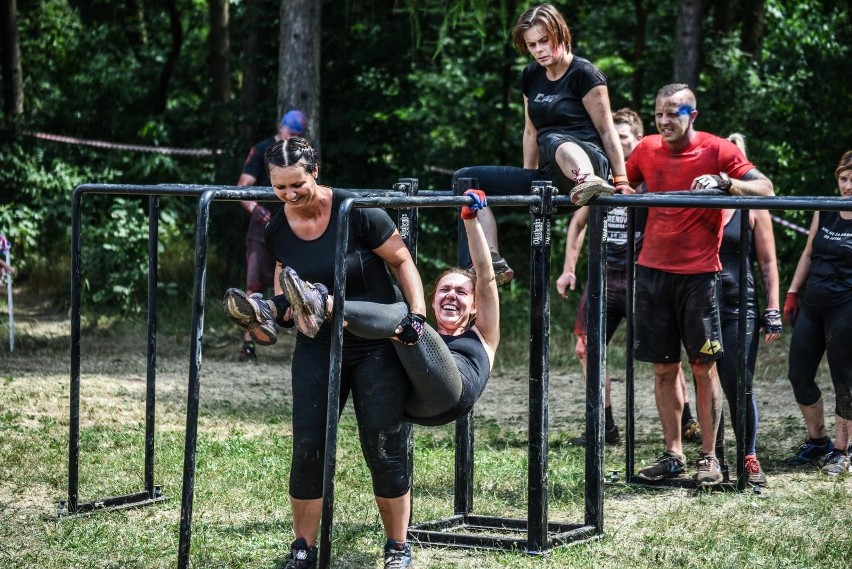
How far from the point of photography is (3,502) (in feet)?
18.1

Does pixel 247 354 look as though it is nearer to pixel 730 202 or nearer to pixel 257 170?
pixel 257 170

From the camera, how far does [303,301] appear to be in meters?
3.54

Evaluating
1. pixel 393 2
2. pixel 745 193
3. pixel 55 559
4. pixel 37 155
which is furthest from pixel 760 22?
pixel 55 559

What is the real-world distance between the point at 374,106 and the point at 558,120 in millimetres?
7691

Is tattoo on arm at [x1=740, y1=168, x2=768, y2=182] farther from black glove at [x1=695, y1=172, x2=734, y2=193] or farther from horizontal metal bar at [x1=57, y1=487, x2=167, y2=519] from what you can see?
horizontal metal bar at [x1=57, y1=487, x2=167, y2=519]

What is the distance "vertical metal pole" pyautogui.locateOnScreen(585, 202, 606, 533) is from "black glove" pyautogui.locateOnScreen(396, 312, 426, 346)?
109cm

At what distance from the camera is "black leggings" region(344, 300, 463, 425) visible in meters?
3.85

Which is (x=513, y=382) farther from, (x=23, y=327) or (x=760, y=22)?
(x=760, y=22)

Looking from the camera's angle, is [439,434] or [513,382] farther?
[513,382]

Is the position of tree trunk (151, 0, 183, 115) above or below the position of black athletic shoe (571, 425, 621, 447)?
above

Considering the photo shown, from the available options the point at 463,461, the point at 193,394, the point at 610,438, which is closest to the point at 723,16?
the point at 610,438

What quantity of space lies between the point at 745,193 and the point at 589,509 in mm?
1661

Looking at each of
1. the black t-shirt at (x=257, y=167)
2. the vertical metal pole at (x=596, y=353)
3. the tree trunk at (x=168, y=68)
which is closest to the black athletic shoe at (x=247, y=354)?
the black t-shirt at (x=257, y=167)

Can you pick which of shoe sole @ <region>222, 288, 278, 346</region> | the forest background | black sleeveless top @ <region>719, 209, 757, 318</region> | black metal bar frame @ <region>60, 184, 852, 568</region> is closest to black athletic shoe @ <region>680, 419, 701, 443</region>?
black sleeveless top @ <region>719, 209, 757, 318</region>
